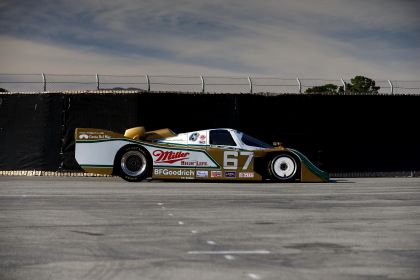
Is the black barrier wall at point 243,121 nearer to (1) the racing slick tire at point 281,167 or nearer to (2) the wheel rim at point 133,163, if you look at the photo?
(2) the wheel rim at point 133,163

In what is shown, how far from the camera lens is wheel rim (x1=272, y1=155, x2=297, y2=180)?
66.5ft

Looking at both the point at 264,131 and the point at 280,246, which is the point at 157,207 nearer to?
the point at 280,246

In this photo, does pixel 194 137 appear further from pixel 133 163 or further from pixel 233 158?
pixel 133 163

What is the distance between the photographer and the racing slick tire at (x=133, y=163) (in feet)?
66.3

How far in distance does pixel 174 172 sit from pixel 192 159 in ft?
2.16

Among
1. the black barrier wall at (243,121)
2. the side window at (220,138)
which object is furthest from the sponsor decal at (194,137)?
the black barrier wall at (243,121)

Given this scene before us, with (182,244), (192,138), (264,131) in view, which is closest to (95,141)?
(192,138)

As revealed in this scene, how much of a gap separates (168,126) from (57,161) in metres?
4.00

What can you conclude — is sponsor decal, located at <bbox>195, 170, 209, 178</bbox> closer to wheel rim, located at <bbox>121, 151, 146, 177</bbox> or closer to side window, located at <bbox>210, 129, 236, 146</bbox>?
side window, located at <bbox>210, 129, 236, 146</bbox>

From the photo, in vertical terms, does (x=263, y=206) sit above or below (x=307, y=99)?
below

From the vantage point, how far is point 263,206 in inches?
491

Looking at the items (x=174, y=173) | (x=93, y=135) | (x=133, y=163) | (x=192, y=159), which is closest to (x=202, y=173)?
(x=192, y=159)

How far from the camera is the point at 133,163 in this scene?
2033cm

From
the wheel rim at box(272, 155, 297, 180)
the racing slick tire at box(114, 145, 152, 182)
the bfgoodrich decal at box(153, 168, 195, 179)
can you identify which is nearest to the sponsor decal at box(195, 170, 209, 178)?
the bfgoodrich decal at box(153, 168, 195, 179)
